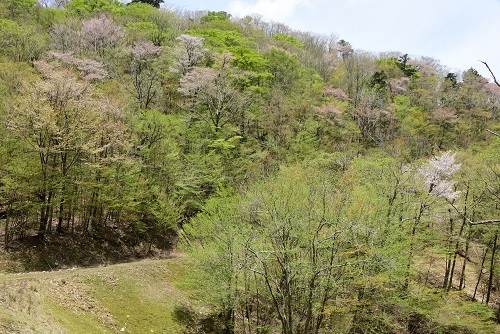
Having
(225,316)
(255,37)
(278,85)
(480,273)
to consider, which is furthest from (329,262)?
(255,37)

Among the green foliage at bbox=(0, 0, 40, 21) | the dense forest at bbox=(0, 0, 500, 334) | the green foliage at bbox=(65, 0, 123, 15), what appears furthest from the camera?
the green foliage at bbox=(65, 0, 123, 15)

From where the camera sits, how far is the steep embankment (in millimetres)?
10055

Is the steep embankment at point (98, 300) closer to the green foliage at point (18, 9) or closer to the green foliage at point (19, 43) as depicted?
the green foliage at point (19, 43)

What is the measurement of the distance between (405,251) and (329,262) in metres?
5.36

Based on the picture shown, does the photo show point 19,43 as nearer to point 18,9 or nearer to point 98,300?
point 18,9

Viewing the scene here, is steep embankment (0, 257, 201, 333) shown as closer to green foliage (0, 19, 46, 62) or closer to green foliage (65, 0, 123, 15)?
green foliage (0, 19, 46, 62)

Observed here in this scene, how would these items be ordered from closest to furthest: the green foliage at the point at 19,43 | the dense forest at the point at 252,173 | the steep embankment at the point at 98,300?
the steep embankment at the point at 98,300 → the dense forest at the point at 252,173 → the green foliage at the point at 19,43

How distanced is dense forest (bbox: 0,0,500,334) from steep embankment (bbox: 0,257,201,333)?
203cm

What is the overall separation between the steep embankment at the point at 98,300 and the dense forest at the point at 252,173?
203cm

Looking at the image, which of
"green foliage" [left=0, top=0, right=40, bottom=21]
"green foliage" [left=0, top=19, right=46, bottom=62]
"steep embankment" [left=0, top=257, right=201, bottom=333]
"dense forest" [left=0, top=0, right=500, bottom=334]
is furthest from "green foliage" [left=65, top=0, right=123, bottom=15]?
"steep embankment" [left=0, top=257, right=201, bottom=333]

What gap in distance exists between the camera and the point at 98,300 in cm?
1401

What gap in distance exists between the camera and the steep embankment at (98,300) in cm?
1005

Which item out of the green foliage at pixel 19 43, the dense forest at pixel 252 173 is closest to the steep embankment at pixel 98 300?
the dense forest at pixel 252 173

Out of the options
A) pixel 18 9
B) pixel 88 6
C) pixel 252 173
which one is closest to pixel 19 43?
pixel 18 9
